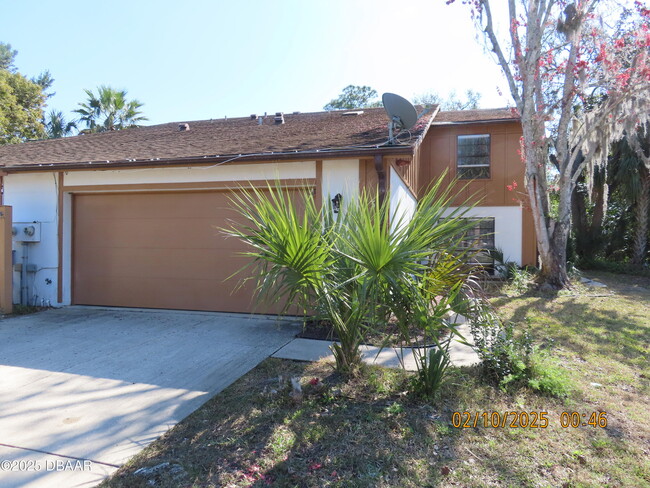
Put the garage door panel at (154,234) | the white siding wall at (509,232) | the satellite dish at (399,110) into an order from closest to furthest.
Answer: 1. the satellite dish at (399,110)
2. the garage door panel at (154,234)
3. the white siding wall at (509,232)

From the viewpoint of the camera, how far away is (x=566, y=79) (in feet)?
30.7

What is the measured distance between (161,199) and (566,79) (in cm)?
930

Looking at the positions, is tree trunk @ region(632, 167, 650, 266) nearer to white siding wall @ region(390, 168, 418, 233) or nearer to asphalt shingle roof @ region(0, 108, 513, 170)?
asphalt shingle roof @ region(0, 108, 513, 170)

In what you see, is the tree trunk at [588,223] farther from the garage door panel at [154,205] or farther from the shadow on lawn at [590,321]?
the garage door panel at [154,205]

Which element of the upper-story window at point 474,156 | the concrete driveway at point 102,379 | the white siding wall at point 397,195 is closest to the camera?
the concrete driveway at point 102,379

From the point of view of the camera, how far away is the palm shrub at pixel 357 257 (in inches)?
129

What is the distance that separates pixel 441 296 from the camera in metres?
3.84

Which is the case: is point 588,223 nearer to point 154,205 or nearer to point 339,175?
point 339,175

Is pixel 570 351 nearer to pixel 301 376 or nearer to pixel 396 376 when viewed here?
pixel 396 376

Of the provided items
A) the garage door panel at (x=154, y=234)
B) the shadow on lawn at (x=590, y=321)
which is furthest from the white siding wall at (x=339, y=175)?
the shadow on lawn at (x=590, y=321)

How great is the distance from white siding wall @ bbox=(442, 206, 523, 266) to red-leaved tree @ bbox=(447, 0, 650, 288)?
264 centimetres

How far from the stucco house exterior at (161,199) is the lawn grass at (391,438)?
11.4 ft

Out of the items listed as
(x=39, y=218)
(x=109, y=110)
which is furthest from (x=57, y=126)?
(x=39, y=218)

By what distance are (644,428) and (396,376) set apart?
210 cm
